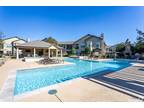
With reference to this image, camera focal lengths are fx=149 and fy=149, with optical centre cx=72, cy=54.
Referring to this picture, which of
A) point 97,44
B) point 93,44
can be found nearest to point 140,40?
point 97,44

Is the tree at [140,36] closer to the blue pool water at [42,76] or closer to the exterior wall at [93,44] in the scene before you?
the exterior wall at [93,44]

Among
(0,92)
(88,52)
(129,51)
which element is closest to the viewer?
(0,92)

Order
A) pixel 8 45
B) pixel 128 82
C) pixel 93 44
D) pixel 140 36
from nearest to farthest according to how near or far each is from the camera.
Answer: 1. pixel 128 82
2. pixel 140 36
3. pixel 8 45
4. pixel 93 44

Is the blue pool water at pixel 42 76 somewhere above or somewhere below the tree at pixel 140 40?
below

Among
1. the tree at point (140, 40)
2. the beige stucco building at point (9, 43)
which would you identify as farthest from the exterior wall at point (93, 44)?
the beige stucco building at point (9, 43)

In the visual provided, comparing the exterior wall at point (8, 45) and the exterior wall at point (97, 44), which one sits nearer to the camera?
the exterior wall at point (8, 45)

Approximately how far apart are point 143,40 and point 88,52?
15748 millimetres

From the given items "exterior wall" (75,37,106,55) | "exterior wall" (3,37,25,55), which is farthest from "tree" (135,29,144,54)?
"exterior wall" (3,37,25,55)

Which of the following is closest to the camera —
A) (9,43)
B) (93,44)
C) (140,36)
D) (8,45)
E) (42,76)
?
(42,76)

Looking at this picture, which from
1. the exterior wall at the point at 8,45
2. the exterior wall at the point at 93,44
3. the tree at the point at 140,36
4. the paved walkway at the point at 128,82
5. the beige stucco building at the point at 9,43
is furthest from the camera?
the exterior wall at the point at 93,44

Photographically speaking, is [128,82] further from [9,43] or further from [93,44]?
[9,43]
